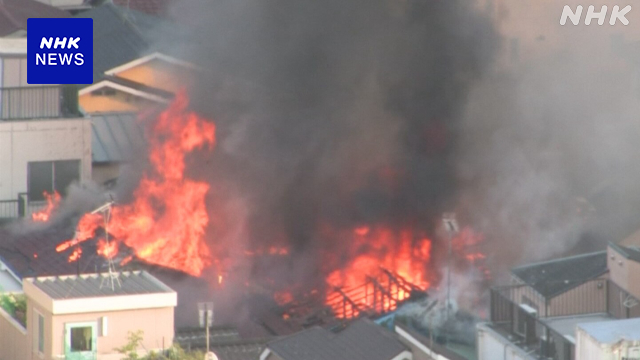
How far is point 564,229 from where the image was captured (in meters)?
39.5

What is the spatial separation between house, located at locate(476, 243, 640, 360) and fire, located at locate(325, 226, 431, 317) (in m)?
6.51

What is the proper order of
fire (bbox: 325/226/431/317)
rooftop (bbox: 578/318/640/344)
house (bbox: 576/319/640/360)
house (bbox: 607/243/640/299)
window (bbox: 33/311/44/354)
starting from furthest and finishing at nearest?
fire (bbox: 325/226/431/317) < house (bbox: 607/243/640/299) < window (bbox: 33/311/44/354) < rooftop (bbox: 578/318/640/344) < house (bbox: 576/319/640/360)

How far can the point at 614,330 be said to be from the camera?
2472 cm

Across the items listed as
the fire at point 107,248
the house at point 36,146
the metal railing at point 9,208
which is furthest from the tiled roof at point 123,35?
the fire at point 107,248

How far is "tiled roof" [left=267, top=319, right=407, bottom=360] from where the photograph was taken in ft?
85.2

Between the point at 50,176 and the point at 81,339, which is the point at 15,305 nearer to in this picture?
the point at 81,339

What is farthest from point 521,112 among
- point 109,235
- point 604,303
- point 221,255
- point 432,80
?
point 604,303

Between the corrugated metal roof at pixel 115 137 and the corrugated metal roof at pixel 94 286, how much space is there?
15.7 metres

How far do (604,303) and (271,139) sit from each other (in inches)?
540

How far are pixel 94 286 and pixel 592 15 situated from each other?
69.3 feet

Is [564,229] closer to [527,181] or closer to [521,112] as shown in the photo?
[527,181]

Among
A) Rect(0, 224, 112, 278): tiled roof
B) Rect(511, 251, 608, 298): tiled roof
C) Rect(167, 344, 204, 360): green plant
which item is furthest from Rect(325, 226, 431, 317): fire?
Rect(167, 344, 204, 360): green plant

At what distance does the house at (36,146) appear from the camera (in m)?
40.2

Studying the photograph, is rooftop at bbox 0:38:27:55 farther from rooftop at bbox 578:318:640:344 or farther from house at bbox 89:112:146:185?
rooftop at bbox 578:318:640:344
